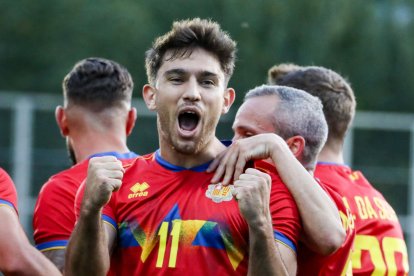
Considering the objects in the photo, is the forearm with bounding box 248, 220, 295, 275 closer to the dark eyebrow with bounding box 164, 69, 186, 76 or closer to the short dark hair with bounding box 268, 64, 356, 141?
the dark eyebrow with bounding box 164, 69, 186, 76

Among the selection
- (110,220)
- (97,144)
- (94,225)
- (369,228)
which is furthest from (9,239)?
(369,228)

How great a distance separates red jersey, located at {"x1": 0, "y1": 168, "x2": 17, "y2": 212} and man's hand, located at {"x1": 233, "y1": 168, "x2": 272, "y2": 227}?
4.00 feet

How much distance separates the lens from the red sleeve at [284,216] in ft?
16.2

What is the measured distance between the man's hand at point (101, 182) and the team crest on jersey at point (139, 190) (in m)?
0.27

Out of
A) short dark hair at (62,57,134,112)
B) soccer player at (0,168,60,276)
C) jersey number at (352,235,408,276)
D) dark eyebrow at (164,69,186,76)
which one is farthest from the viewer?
short dark hair at (62,57,134,112)

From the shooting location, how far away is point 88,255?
16.0 ft

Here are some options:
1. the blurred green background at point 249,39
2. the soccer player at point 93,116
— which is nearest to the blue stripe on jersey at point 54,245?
the soccer player at point 93,116

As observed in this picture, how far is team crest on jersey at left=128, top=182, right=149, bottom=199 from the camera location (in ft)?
16.9

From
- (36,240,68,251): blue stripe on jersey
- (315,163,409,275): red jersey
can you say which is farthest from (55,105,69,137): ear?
(315,163,409,275): red jersey

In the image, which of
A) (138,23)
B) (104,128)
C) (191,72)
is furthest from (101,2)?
(191,72)

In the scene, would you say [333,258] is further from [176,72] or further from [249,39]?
[249,39]

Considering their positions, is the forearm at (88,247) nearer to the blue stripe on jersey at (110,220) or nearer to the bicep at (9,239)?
the blue stripe on jersey at (110,220)

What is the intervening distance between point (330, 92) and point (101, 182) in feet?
7.41

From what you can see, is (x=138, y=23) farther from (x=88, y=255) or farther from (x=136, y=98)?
(x=88, y=255)
